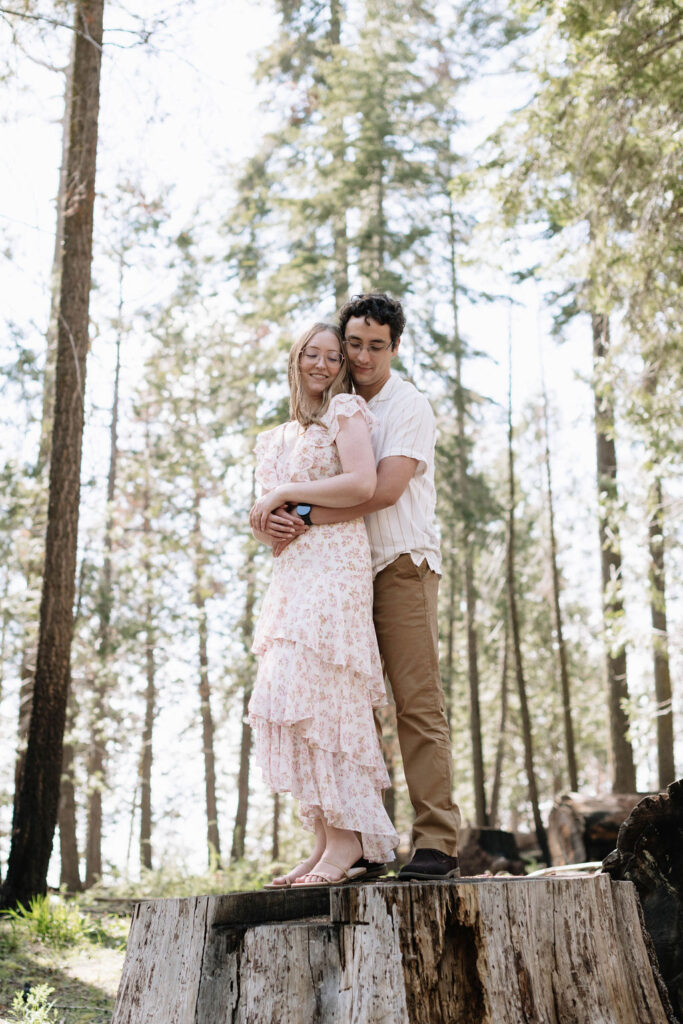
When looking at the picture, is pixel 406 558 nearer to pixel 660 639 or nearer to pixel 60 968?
pixel 60 968

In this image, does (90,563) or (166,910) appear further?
(90,563)

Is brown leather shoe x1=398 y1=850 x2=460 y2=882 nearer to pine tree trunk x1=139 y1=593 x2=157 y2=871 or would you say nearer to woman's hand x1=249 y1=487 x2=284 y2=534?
woman's hand x1=249 y1=487 x2=284 y2=534

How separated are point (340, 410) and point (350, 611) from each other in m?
0.79

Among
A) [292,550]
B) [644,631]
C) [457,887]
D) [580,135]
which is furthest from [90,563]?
[457,887]

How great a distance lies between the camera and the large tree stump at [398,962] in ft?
8.34

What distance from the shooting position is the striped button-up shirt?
365cm

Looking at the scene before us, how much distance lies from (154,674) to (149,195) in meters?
14.7

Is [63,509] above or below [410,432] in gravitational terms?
above

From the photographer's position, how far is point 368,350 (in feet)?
12.4

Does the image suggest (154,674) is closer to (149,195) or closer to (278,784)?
(149,195)

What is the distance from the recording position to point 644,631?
30.1 feet

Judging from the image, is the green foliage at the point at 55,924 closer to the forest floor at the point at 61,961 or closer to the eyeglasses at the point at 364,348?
the forest floor at the point at 61,961

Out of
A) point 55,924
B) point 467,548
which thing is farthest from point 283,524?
point 467,548

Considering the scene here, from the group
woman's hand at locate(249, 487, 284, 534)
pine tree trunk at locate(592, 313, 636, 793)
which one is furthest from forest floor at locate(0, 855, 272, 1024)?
pine tree trunk at locate(592, 313, 636, 793)
